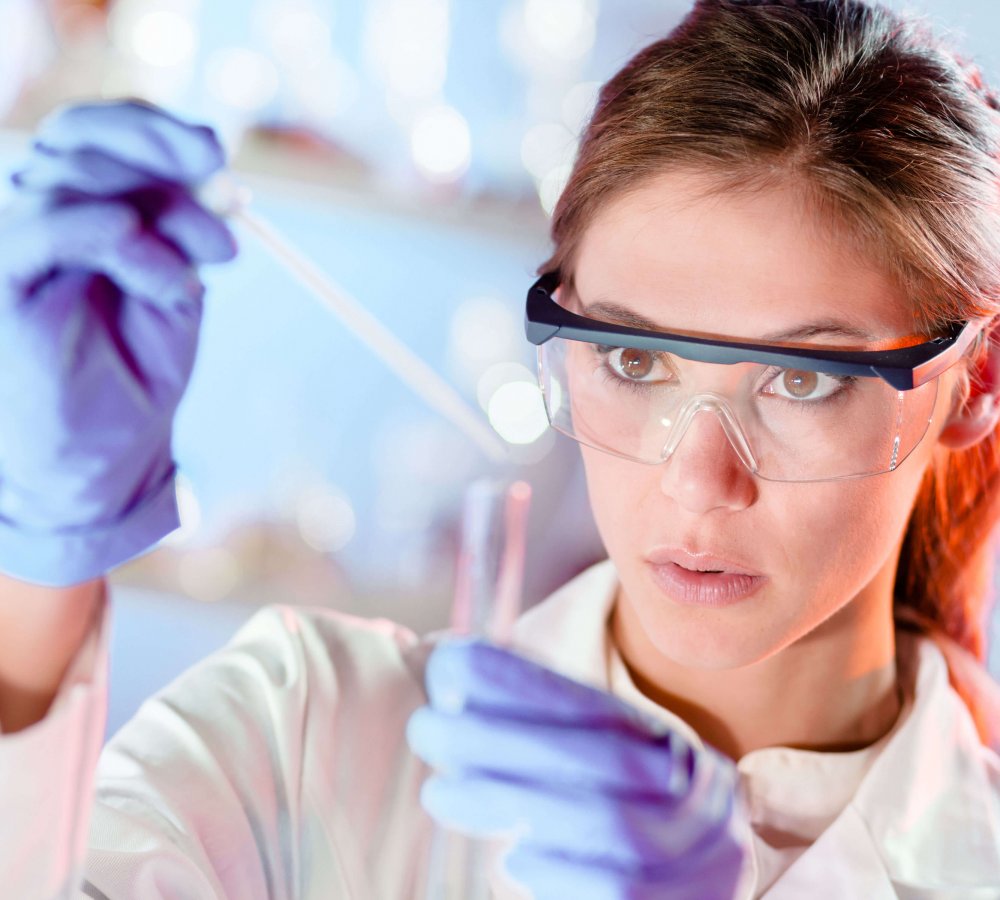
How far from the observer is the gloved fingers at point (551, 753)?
1.08 m

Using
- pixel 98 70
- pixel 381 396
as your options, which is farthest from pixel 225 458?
pixel 98 70

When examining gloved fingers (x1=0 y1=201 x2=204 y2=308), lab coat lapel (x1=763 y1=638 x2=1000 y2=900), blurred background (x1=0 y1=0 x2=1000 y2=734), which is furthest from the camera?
blurred background (x1=0 y1=0 x2=1000 y2=734)

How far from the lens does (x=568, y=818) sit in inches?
42.4

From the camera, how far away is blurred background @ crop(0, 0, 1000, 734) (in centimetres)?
239

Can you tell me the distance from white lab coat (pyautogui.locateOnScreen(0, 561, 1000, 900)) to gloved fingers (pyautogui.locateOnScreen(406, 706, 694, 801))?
132mm

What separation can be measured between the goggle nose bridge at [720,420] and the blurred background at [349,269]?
129 centimetres

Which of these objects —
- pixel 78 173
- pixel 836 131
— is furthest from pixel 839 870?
pixel 78 173

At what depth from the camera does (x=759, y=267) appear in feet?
3.88

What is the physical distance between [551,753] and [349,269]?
6.14 ft

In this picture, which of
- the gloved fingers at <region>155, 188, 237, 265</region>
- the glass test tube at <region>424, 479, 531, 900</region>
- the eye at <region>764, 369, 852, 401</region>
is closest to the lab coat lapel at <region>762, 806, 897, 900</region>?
the glass test tube at <region>424, 479, 531, 900</region>

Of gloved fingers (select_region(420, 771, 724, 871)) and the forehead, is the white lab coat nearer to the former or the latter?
gloved fingers (select_region(420, 771, 724, 871))

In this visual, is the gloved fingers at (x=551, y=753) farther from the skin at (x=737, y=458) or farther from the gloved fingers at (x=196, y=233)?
the gloved fingers at (x=196, y=233)

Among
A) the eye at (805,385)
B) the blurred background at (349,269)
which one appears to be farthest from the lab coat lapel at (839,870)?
the blurred background at (349,269)

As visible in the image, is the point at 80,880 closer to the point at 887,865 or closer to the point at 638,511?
the point at 638,511
